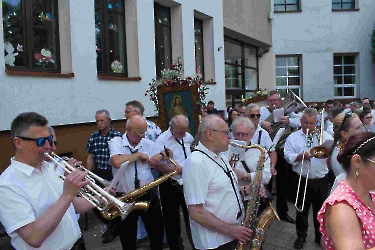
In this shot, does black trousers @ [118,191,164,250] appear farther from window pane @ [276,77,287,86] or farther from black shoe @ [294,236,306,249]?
window pane @ [276,77,287,86]

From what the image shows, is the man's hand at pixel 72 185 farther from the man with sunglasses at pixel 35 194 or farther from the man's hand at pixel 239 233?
the man's hand at pixel 239 233

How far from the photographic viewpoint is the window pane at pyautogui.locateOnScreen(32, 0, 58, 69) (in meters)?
6.75

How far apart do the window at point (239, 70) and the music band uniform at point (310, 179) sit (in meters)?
10.8

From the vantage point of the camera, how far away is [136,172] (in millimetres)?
4324

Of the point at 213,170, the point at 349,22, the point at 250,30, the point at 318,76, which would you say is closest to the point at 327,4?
the point at 349,22

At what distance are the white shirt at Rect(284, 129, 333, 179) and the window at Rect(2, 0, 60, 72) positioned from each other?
15.8 ft

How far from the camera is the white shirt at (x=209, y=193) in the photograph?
2.93 m

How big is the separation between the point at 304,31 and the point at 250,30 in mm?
5405

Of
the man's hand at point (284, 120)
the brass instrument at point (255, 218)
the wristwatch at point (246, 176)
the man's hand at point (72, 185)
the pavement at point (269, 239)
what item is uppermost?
the man's hand at point (284, 120)

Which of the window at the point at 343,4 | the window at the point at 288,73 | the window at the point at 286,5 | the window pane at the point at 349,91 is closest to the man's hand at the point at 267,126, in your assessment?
the window at the point at 288,73

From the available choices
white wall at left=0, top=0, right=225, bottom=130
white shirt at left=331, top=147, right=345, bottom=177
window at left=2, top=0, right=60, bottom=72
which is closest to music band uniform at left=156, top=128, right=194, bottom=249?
white shirt at left=331, top=147, right=345, bottom=177

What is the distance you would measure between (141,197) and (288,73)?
60.2 feet

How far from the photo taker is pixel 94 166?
5.61m

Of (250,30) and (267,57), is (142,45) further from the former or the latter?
(267,57)
